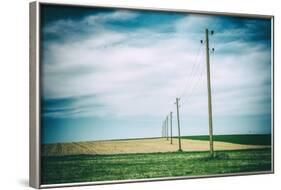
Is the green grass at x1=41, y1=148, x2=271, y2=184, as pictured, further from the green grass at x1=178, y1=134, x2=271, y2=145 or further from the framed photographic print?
the green grass at x1=178, y1=134, x2=271, y2=145

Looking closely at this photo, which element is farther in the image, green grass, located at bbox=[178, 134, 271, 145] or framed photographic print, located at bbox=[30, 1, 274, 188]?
green grass, located at bbox=[178, 134, 271, 145]

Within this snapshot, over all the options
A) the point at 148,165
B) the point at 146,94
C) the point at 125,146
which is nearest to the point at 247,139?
the point at 148,165

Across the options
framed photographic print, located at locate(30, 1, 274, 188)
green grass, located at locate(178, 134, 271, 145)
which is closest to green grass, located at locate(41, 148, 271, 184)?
framed photographic print, located at locate(30, 1, 274, 188)

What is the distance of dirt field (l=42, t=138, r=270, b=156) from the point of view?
8.05 meters

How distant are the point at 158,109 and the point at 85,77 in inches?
42.0

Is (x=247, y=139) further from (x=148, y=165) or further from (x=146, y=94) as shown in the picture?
(x=146, y=94)

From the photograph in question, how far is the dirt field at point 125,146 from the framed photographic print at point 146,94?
13mm

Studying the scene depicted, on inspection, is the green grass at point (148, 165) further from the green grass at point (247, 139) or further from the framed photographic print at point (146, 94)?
the green grass at point (247, 139)

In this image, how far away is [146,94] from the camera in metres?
8.50

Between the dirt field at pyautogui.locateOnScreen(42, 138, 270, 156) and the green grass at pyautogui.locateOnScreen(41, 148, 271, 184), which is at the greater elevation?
the dirt field at pyautogui.locateOnScreen(42, 138, 270, 156)

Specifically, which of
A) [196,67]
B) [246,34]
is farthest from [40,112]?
[246,34]

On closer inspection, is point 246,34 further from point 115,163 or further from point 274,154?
point 115,163

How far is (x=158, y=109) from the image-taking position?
859 cm

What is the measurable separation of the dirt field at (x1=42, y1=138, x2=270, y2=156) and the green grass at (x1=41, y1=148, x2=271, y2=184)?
0.21 feet
